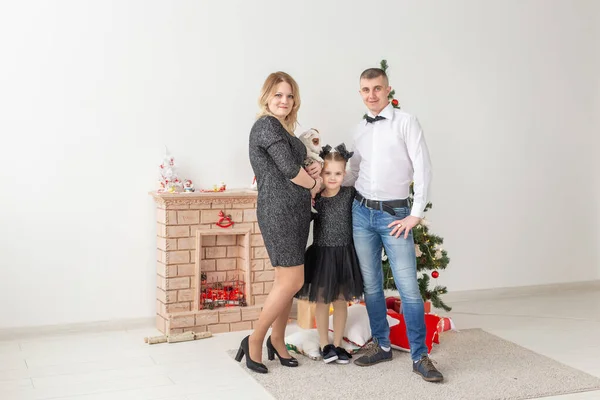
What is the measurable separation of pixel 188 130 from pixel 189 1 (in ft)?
2.62

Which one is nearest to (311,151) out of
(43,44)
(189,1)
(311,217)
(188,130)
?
(311,217)

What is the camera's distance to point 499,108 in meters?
5.18

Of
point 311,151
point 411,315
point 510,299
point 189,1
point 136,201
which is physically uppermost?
point 189,1

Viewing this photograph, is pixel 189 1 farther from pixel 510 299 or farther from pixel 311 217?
pixel 510 299

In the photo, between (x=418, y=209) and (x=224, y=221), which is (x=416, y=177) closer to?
(x=418, y=209)

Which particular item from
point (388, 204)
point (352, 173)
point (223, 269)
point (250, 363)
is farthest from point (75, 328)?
point (388, 204)

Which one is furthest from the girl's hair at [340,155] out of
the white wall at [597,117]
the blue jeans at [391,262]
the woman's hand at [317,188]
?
the white wall at [597,117]

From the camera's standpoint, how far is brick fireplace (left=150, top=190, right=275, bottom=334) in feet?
13.4

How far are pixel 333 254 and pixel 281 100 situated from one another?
80 cm

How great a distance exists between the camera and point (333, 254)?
3424 mm

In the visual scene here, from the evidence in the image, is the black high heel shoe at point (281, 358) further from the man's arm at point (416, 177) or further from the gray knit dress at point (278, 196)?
the man's arm at point (416, 177)

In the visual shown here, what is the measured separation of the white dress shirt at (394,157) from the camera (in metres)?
3.20

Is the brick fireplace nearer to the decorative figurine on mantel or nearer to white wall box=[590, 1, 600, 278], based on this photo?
the decorative figurine on mantel

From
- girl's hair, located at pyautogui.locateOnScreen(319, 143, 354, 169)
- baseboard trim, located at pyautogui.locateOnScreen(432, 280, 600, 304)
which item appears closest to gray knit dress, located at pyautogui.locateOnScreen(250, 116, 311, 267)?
girl's hair, located at pyautogui.locateOnScreen(319, 143, 354, 169)
